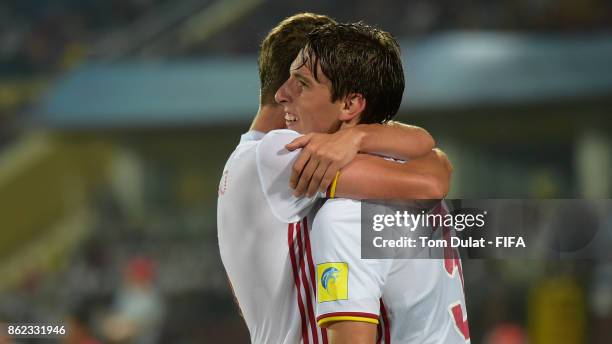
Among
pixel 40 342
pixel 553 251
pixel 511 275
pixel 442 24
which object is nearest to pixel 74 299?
pixel 511 275

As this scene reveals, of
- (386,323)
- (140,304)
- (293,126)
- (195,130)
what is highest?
(293,126)

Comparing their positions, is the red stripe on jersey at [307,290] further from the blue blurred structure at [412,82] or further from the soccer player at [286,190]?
the blue blurred structure at [412,82]

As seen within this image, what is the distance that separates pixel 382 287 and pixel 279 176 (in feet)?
1.01

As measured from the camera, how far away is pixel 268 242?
2002 mm

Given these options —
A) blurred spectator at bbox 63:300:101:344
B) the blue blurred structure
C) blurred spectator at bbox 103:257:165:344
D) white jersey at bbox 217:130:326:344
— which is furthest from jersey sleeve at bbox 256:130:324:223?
the blue blurred structure

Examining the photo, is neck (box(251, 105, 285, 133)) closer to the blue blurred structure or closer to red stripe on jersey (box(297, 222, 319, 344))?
red stripe on jersey (box(297, 222, 319, 344))

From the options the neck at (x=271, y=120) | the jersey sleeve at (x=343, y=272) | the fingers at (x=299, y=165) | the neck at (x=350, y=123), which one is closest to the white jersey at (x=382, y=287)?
the jersey sleeve at (x=343, y=272)

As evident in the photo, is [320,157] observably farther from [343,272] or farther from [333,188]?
[343,272]

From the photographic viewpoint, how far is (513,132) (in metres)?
10.1

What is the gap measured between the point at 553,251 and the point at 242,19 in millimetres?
10467

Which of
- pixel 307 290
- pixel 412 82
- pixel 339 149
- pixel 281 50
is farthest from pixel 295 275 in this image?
pixel 412 82

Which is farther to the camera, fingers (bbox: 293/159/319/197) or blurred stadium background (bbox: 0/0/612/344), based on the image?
blurred stadium background (bbox: 0/0/612/344)

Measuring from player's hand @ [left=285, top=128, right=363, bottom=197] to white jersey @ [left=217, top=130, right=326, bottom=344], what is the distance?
0.03m

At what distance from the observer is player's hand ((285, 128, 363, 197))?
181 centimetres
